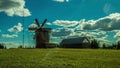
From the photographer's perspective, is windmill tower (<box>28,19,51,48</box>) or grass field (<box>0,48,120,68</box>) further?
windmill tower (<box>28,19,51,48</box>)

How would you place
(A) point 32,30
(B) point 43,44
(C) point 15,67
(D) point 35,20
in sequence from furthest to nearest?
(D) point 35,20, (A) point 32,30, (B) point 43,44, (C) point 15,67

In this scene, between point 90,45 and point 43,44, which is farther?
point 90,45

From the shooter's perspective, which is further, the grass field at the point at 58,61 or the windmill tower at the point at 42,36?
the windmill tower at the point at 42,36

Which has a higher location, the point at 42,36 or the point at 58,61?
the point at 42,36

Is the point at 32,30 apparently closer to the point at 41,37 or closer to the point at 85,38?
the point at 41,37

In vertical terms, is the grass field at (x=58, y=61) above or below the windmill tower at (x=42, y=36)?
below

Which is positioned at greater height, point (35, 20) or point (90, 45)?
point (35, 20)

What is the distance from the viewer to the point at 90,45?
144250mm

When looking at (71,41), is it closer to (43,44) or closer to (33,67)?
(43,44)

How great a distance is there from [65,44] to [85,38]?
14.3m

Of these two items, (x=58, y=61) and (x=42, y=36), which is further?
(x=42, y=36)

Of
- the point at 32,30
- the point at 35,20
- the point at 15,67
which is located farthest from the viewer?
the point at 35,20

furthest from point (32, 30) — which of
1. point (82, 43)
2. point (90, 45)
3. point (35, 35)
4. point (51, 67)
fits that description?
point (51, 67)

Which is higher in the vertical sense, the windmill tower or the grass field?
the windmill tower
